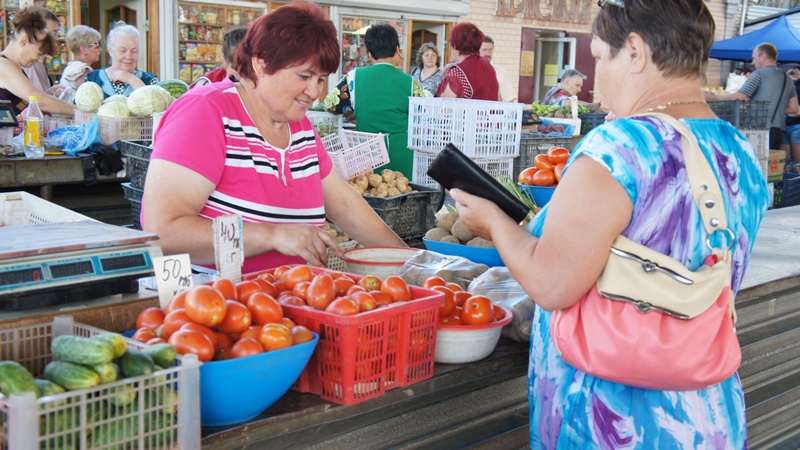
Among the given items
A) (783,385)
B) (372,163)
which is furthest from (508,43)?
(783,385)

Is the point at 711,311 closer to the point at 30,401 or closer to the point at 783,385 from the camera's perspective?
the point at 30,401

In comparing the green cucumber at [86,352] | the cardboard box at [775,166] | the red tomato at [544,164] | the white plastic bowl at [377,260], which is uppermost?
the red tomato at [544,164]

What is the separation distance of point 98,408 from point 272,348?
0.38 m

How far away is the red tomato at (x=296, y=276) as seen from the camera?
6.63 ft

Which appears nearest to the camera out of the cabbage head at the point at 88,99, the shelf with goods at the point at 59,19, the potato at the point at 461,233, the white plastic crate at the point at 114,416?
the white plastic crate at the point at 114,416

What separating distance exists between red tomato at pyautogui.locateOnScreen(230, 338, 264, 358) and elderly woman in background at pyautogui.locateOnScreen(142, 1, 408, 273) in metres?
0.93

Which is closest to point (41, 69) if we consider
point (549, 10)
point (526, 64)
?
point (526, 64)

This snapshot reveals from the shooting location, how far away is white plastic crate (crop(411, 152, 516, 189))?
18.5ft

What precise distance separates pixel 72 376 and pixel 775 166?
32.9 ft

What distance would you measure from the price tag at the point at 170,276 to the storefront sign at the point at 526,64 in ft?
46.3

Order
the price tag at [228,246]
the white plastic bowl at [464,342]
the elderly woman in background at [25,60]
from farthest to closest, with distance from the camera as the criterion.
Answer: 1. the elderly woman in background at [25,60]
2. the white plastic bowl at [464,342]
3. the price tag at [228,246]

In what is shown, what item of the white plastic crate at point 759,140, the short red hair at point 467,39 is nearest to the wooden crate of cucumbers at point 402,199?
the short red hair at point 467,39

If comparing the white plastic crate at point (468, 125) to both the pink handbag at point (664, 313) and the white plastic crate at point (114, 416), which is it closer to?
the pink handbag at point (664, 313)

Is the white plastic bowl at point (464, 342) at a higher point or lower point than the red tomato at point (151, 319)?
lower
